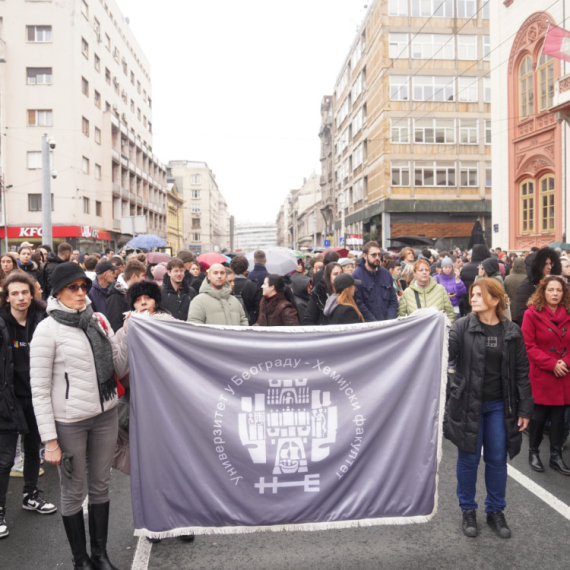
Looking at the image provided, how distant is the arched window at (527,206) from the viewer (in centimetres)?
2458

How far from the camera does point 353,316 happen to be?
584 centimetres

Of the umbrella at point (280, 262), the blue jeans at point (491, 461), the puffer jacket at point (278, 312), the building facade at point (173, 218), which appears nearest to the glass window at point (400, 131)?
the umbrella at point (280, 262)

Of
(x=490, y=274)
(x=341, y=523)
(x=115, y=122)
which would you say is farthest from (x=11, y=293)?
(x=115, y=122)

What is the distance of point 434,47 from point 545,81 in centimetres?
1907

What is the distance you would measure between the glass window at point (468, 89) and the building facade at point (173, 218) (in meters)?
47.0

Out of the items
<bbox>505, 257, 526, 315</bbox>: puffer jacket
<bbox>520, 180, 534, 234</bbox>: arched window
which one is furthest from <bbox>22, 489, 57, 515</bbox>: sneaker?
<bbox>520, 180, 534, 234</bbox>: arched window

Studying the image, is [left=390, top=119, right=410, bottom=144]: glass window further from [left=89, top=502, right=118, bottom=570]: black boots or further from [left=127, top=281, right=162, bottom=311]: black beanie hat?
[left=89, top=502, right=118, bottom=570]: black boots

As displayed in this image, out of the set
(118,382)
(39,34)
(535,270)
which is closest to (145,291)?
(118,382)

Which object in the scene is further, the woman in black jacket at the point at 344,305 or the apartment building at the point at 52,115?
the apartment building at the point at 52,115

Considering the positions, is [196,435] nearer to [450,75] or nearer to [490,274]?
[490,274]

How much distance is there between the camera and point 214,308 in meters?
6.05

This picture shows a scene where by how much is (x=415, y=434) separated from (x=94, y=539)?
2249mm

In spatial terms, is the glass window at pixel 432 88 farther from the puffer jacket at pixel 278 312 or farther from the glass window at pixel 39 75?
the puffer jacket at pixel 278 312

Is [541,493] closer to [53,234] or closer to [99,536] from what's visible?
[99,536]
